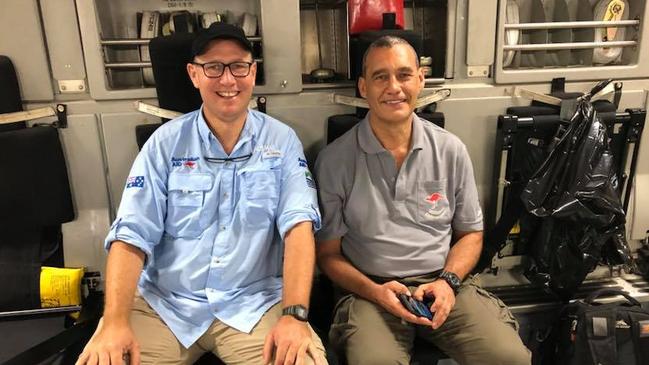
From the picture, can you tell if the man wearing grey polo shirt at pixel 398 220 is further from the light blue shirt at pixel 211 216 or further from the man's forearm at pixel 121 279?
the man's forearm at pixel 121 279

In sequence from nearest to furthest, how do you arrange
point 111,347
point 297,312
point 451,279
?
point 111,347 → point 297,312 → point 451,279

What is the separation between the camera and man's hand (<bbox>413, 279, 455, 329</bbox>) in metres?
1.67

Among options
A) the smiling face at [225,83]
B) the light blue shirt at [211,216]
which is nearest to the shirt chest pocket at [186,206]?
the light blue shirt at [211,216]

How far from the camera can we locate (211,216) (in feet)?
5.63

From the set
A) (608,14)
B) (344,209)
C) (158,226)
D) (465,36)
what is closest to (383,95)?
(344,209)

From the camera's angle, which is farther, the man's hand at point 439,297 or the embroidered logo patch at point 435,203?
the embroidered logo patch at point 435,203

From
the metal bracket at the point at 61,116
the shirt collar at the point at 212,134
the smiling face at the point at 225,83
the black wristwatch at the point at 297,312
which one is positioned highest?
the smiling face at the point at 225,83

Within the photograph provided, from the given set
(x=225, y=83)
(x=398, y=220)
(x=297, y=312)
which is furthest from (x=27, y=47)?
(x=398, y=220)

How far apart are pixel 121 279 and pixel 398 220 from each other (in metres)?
0.93

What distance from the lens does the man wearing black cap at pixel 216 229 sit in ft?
5.24

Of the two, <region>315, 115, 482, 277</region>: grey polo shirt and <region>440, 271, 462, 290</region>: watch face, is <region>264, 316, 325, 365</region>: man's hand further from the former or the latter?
<region>440, 271, 462, 290</region>: watch face

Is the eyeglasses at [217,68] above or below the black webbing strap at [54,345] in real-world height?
above

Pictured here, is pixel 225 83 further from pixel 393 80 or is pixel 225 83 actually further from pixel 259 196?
pixel 393 80

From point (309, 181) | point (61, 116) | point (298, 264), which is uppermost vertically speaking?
point (61, 116)
